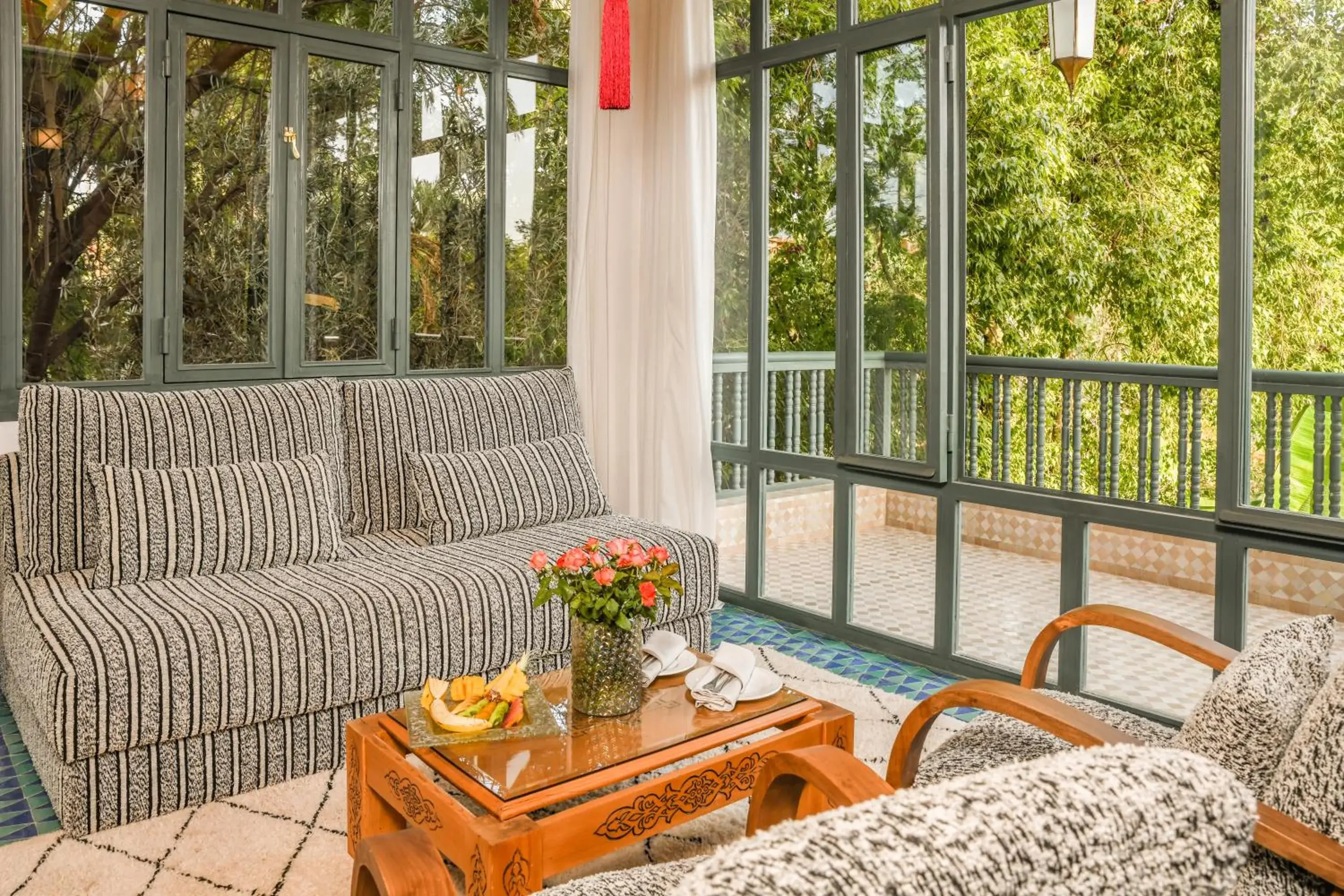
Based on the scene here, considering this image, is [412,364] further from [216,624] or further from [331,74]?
[216,624]

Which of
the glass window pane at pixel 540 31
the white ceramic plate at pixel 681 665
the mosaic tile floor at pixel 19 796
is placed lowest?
the mosaic tile floor at pixel 19 796

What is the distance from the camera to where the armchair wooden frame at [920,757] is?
125 centimetres

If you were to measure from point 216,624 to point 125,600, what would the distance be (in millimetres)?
Answer: 331

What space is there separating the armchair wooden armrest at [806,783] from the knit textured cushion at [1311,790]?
472 millimetres

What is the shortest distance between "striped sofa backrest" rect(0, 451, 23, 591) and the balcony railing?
2551mm

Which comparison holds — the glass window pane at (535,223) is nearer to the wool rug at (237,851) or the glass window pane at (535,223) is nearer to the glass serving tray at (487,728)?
the wool rug at (237,851)

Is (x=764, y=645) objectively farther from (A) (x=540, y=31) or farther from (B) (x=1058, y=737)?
(A) (x=540, y=31)

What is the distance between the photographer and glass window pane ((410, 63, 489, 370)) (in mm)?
4238

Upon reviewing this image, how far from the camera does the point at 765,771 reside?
1566mm

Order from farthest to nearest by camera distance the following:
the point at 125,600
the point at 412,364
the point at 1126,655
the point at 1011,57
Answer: the point at 1011,57 → the point at 412,364 → the point at 1126,655 → the point at 125,600

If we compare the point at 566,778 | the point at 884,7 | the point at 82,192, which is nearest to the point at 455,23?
the point at 82,192

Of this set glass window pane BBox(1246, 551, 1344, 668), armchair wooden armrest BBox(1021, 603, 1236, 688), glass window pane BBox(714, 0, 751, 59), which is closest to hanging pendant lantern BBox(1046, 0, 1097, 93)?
glass window pane BBox(714, 0, 751, 59)

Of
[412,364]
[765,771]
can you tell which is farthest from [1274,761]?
[412,364]

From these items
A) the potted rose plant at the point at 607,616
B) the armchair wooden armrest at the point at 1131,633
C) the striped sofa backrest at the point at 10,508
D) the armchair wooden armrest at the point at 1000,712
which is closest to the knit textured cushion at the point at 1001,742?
the armchair wooden armrest at the point at 1000,712
